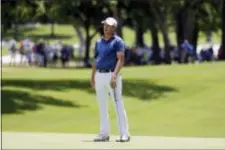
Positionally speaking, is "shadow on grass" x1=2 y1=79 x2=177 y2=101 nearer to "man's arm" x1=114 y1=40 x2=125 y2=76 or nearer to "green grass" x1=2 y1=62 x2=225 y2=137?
"green grass" x1=2 y1=62 x2=225 y2=137

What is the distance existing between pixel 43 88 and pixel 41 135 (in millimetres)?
11646

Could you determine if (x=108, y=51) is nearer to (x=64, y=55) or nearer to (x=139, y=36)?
(x=64, y=55)

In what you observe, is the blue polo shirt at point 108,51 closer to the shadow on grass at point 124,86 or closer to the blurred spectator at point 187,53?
the shadow on grass at point 124,86

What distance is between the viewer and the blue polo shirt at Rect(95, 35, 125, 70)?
10.1m

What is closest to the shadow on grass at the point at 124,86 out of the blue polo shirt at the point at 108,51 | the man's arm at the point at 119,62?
the blue polo shirt at the point at 108,51

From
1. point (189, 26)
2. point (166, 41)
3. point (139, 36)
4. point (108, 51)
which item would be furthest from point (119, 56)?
point (139, 36)

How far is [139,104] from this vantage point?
20.2 meters

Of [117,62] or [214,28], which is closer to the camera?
[117,62]

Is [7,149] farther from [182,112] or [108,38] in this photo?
[182,112]

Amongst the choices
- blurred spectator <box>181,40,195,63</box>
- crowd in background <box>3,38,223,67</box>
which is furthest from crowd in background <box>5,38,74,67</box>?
blurred spectator <box>181,40,195,63</box>

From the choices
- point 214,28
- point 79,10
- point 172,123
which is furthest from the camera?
point 214,28

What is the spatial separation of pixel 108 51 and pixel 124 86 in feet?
45.0

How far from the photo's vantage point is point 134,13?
4919cm

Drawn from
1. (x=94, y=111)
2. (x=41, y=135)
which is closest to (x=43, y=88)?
(x=94, y=111)
